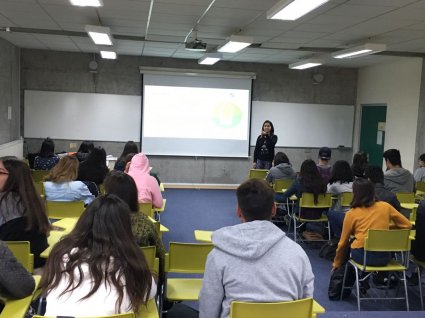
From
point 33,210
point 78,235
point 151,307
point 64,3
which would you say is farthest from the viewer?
point 64,3

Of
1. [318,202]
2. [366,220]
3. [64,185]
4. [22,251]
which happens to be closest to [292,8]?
[366,220]

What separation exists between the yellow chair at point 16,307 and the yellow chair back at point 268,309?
0.94 meters

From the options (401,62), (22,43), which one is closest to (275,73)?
(401,62)

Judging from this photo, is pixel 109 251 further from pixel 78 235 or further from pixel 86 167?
pixel 86 167

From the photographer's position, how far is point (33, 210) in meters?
2.80

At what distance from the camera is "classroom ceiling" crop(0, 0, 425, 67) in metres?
5.03

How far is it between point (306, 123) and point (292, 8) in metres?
6.35

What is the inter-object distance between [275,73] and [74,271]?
9121 mm

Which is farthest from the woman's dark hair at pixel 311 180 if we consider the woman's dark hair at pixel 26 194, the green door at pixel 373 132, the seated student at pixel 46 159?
the green door at pixel 373 132

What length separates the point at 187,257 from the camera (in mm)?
2928

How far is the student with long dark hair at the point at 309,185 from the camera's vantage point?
5.57 m

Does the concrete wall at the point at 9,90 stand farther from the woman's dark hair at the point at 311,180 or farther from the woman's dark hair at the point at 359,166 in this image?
the woman's dark hair at the point at 359,166

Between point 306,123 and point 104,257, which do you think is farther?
point 306,123

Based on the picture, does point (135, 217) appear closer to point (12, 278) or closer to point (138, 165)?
point (12, 278)
